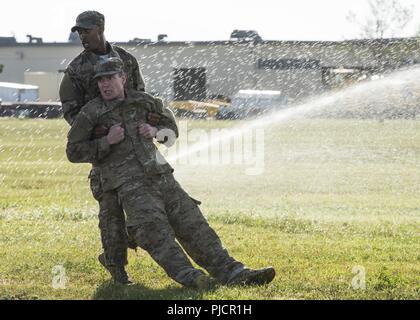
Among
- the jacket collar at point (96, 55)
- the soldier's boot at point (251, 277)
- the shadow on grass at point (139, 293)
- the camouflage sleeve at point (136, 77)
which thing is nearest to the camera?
the shadow on grass at point (139, 293)

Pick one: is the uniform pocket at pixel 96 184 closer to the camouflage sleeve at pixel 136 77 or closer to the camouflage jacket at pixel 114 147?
the camouflage jacket at pixel 114 147

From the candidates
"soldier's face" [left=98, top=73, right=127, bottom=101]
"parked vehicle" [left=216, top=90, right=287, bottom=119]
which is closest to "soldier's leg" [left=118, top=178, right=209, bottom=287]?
"soldier's face" [left=98, top=73, right=127, bottom=101]

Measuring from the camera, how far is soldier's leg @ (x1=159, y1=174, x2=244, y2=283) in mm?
7324

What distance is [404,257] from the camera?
28.3 ft

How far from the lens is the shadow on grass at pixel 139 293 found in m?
6.78

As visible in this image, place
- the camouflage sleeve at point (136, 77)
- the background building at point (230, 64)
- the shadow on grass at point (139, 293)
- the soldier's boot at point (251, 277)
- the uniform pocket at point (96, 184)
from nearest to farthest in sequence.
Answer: the shadow on grass at point (139, 293), the soldier's boot at point (251, 277), the uniform pocket at point (96, 184), the camouflage sleeve at point (136, 77), the background building at point (230, 64)

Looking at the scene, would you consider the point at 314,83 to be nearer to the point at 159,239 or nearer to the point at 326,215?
the point at 326,215

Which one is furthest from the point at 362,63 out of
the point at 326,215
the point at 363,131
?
the point at 326,215

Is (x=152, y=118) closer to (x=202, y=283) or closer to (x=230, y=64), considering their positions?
(x=202, y=283)

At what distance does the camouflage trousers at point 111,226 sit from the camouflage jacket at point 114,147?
11 centimetres

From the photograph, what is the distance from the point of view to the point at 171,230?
7.27 m

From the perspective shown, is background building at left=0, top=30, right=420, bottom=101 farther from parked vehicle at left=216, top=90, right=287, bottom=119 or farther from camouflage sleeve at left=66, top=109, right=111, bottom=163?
camouflage sleeve at left=66, top=109, right=111, bottom=163

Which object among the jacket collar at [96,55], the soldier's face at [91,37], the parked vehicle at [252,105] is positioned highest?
the soldier's face at [91,37]

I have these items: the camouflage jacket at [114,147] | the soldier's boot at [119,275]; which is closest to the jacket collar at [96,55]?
the camouflage jacket at [114,147]
